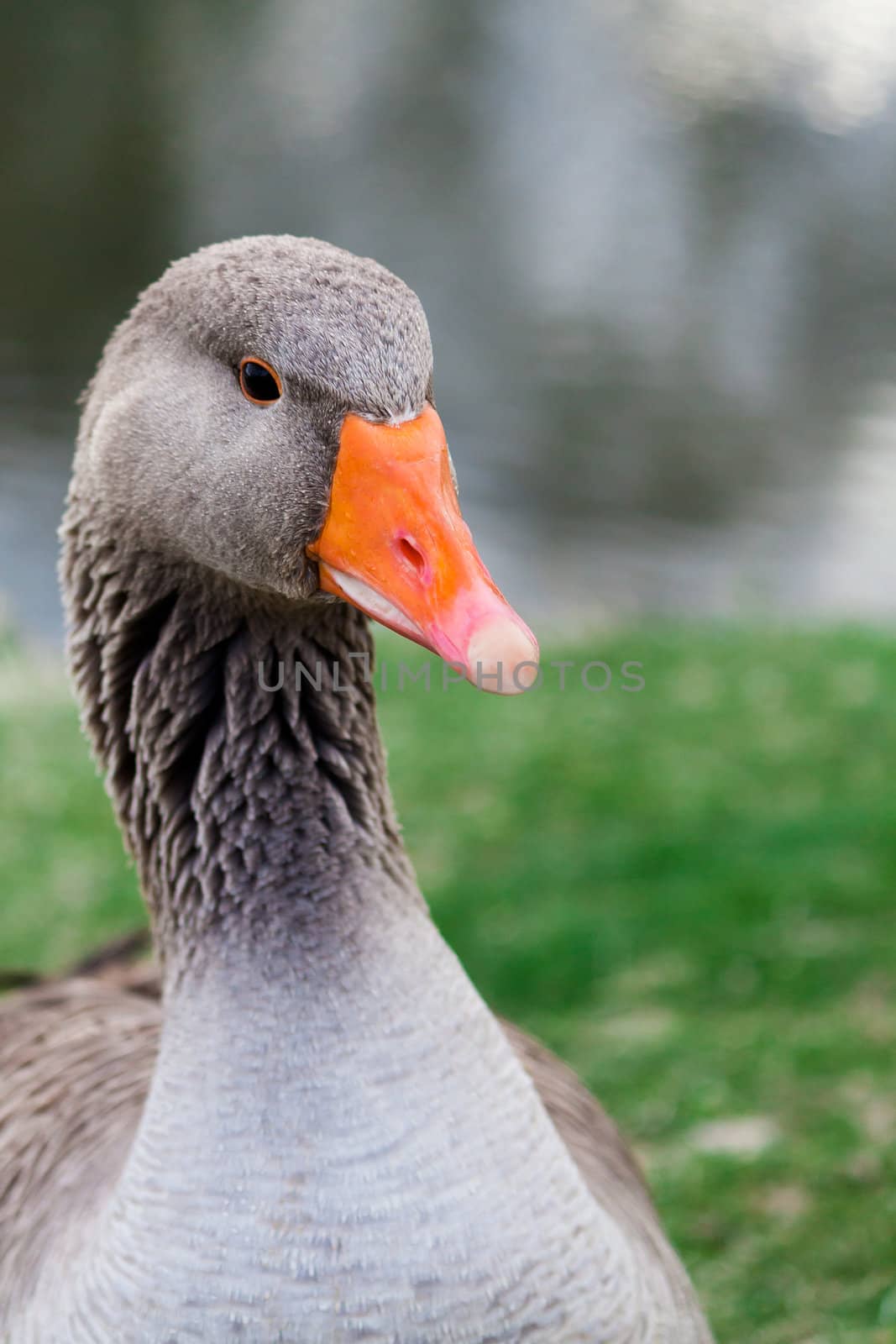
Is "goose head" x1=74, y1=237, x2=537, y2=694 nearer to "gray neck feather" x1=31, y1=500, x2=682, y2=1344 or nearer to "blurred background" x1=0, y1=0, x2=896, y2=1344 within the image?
"gray neck feather" x1=31, y1=500, x2=682, y2=1344

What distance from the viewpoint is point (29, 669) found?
9.34m

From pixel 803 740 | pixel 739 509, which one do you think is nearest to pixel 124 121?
pixel 739 509

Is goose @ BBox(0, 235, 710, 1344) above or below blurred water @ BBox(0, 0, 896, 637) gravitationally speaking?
below

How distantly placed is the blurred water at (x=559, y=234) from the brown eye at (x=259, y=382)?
7.91m

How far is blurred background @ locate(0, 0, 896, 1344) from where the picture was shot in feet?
15.5

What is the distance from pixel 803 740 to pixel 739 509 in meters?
6.55

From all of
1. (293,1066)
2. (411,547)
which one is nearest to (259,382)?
(411,547)

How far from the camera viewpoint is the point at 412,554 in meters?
1.99

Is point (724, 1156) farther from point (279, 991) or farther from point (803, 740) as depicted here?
point (803, 740)

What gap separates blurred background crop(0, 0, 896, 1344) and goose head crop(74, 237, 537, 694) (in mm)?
2519

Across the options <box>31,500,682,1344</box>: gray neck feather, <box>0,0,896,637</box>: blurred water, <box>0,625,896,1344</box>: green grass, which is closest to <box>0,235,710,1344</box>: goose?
<box>31,500,682,1344</box>: gray neck feather

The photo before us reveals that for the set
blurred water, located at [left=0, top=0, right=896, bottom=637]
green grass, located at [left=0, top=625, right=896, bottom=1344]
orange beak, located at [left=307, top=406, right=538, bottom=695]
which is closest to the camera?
orange beak, located at [left=307, top=406, right=538, bottom=695]

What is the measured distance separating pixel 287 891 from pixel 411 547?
749 mm

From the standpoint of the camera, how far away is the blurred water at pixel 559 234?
497 inches
